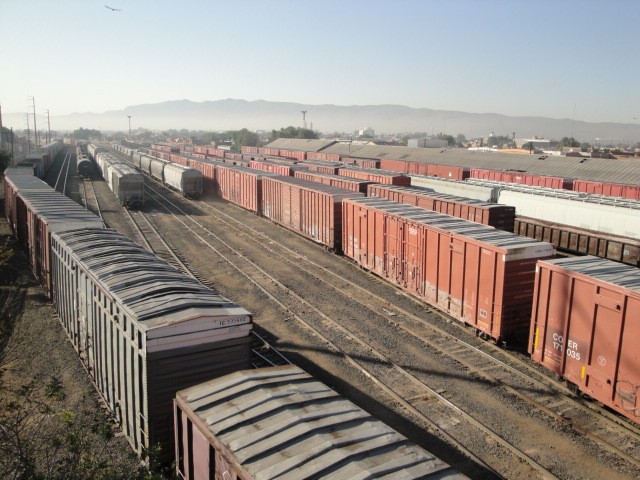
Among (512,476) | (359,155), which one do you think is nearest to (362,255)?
(512,476)

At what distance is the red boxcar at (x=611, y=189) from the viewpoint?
108 feet

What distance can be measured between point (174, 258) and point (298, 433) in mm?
22026

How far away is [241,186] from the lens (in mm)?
44250

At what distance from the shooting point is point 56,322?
1767 cm

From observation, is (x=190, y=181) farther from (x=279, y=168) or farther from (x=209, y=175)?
(x=279, y=168)

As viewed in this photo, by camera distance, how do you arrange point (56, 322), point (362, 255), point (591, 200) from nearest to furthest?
point (56, 322) → point (362, 255) → point (591, 200)

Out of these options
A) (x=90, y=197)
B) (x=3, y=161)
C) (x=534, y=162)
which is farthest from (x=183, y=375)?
(x=3, y=161)

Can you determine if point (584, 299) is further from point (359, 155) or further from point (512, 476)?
point (359, 155)

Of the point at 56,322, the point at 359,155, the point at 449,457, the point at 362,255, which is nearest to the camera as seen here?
the point at 449,457

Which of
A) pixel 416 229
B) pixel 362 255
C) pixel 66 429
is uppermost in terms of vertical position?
pixel 416 229

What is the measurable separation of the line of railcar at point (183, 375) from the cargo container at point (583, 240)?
20.8 metres

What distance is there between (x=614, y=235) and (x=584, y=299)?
50.2ft

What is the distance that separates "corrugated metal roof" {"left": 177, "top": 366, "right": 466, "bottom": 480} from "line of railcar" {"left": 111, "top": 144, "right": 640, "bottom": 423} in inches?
287

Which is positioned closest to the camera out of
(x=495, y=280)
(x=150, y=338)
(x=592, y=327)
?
(x=150, y=338)
